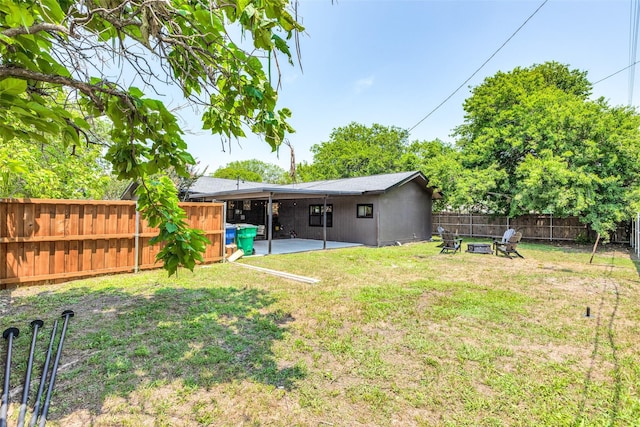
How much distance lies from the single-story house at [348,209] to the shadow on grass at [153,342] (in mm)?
6597

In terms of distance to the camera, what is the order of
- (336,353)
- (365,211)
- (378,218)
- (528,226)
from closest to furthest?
(336,353) < (378,218) < (365,211) < (528,226)

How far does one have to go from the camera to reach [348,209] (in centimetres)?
1477

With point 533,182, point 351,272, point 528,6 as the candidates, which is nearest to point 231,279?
point 351,272

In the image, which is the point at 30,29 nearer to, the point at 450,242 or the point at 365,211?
the point at 450,242

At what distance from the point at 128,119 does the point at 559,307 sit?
21.4 ft

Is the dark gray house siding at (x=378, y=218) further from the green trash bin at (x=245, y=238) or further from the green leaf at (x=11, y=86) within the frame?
the green leaf at (x=11, y=86)

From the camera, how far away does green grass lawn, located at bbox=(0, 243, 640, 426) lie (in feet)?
8.02

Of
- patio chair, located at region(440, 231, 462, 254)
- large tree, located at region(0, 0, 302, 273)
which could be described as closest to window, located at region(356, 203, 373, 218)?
patio chair, located at region(440, 231, 462, 254)

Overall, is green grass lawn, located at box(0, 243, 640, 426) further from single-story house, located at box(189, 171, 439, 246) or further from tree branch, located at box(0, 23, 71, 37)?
single-story house, located at box(189, 171, 439, 246)

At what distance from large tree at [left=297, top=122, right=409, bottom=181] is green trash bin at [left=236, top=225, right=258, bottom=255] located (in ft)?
83.3

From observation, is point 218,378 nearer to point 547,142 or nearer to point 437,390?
point 437,390

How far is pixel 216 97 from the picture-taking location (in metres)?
2.57

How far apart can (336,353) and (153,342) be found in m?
2.13

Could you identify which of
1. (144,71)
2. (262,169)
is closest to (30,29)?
(144,71)
